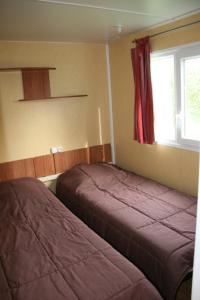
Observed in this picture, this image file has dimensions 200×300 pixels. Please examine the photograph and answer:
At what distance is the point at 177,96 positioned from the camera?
2.70 meters

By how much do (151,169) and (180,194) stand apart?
24.6 inches

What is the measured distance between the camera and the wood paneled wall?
313 centimetres

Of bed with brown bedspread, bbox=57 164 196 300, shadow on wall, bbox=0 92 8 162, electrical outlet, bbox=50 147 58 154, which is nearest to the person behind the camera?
Answer: bed with brown bedspread, bbox=57 164 196 300

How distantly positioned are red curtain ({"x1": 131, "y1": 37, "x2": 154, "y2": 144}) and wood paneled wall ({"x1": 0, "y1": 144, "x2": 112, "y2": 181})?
0.75 m

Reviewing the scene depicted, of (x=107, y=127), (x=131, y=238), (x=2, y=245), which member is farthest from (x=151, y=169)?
(x=2, y=245)

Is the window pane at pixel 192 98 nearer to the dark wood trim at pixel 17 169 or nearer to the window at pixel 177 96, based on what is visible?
the window at pixel 177 96

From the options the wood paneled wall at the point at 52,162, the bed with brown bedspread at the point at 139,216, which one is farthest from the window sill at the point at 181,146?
the wood paneled wall at the point at 52,162

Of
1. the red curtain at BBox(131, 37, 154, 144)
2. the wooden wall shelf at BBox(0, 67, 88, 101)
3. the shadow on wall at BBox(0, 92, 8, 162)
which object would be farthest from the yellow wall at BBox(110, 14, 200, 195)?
the shadow on wall at BBox(0, 92, 8, 162)

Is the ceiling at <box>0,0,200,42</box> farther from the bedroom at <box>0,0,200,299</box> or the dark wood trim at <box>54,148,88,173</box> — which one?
the dark wood trim at <box>54,148,88,173</box>

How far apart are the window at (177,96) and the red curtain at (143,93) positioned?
→ 105 mm

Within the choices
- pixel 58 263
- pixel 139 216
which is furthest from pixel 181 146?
pixel 58 263

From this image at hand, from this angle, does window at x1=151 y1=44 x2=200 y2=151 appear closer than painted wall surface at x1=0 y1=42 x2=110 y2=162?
Yes

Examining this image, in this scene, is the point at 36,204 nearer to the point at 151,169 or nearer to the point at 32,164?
the point at 32,164

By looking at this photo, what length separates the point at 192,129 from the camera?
106 inches
